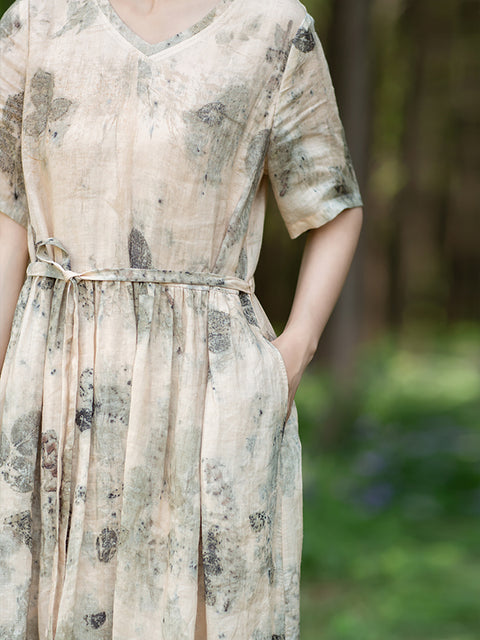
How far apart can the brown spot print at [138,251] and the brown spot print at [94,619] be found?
51 cm

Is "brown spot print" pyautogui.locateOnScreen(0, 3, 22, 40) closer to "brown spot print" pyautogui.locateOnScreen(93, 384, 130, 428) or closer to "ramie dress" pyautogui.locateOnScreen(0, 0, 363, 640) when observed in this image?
"ramie dress" pyautogui.locateOnScreen(0, 0, 363, 640)

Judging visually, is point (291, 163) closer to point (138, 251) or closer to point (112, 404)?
point (138, 251)

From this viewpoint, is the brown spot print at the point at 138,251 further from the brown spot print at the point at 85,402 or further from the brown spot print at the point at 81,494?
the brown spot print at the point at 81,494

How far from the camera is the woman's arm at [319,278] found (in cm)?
148

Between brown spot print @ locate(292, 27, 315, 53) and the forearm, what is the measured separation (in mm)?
274

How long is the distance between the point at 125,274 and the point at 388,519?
392 centimetres

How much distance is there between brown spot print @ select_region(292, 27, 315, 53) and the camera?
143 cm

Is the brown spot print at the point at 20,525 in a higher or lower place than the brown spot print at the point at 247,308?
lower

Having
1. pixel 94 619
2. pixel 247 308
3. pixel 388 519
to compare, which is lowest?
pixel 388 519

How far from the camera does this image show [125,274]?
1349 mm

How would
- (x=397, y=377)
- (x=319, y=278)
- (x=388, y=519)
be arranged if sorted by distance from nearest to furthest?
(x=319, y=278), (x=388, y=519), (x=397, y=377)

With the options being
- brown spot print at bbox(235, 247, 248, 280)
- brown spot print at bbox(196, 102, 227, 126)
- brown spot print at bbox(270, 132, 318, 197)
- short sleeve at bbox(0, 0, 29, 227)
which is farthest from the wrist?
short sleeve at bbox(0, 0, 29, 227)

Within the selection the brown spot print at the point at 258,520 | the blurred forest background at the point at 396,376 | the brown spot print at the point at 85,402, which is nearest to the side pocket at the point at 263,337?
the brown spot print at the point at 258,520

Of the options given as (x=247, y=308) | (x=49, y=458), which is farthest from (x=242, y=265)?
(x=49, y=458)
